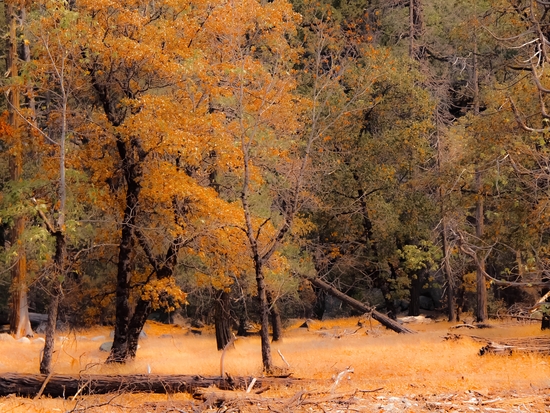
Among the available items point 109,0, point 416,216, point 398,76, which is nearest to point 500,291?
point 416,216

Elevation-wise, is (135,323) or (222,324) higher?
(135,323)

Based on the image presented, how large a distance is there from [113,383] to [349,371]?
15.8 ft

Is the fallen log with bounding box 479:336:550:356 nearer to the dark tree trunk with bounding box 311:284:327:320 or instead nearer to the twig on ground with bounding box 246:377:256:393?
the twig on ground with bounding box 246:377:256:393

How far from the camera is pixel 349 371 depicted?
14.4 meters

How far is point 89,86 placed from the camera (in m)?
18.3

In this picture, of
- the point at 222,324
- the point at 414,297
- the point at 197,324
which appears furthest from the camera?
the point at 197,324

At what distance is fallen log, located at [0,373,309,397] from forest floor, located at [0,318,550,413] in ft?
0.73

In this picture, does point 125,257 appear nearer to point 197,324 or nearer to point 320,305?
point 197,324

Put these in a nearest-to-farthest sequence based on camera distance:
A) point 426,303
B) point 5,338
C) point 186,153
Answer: point 186,153, point 5,338, point 426,303

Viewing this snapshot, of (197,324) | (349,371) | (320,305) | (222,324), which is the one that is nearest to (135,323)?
(222,324)

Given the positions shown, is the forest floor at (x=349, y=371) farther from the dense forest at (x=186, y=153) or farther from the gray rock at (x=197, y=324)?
the gray rock at (x=197, y=324)

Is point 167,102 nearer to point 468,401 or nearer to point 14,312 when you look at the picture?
point 468,401

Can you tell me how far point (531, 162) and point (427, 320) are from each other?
16282mm

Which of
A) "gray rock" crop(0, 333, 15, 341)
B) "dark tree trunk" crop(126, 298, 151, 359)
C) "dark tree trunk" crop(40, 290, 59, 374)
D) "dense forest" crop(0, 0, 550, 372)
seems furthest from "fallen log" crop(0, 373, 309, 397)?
"gray rock" crop(0, 333, 15, 341)
